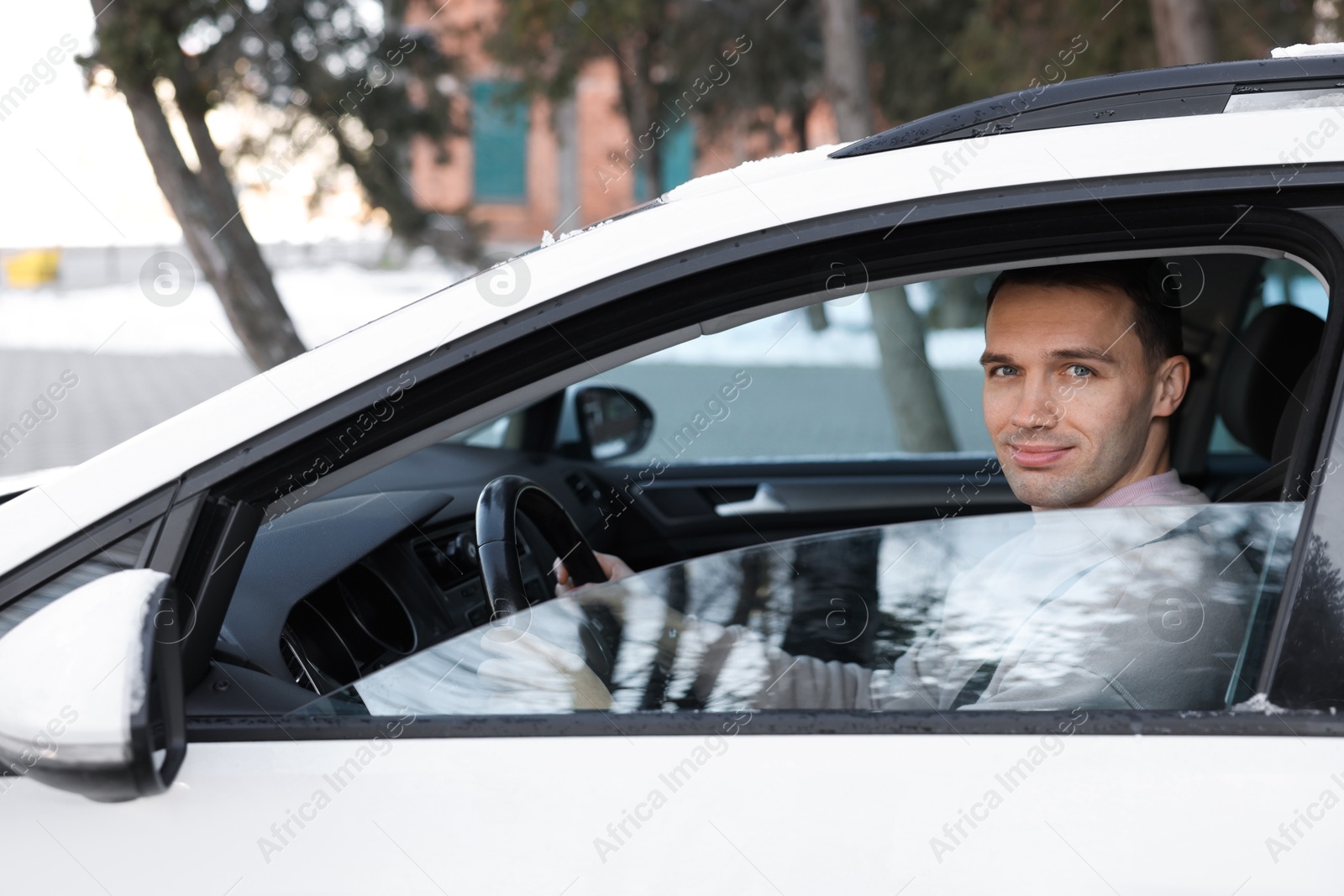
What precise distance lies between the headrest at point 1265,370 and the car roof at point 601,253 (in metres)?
1.34

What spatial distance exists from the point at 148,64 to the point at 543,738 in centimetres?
562

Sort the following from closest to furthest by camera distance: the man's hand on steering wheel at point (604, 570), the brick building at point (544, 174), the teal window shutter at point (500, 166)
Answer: the man's hand on steering wheel at point (604, 570) < the brick building at point (544, 174) < the teal window shutter at point (500, 166)

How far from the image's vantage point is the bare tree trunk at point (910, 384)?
23.2ft

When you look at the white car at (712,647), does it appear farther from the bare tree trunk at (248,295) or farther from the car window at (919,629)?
the bare tree trunk at (248,295)

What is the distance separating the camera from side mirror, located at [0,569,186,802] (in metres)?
1.19

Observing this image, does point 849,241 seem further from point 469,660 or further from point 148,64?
point 148,64

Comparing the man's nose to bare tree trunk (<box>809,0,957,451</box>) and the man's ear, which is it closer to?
the man's ear

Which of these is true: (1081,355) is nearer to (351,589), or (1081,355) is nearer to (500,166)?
(351,589)

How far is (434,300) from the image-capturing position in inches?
54.7

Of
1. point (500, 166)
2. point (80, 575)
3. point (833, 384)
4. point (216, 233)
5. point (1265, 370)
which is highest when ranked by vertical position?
point (500, 166)

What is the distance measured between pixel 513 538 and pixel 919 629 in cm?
78

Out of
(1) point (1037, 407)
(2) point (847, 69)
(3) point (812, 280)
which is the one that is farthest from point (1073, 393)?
(2) point (847, 69)

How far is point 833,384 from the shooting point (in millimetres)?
15523

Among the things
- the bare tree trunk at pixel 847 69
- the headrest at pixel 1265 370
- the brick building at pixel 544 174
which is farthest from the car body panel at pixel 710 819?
the brick building at pixel 544 174
